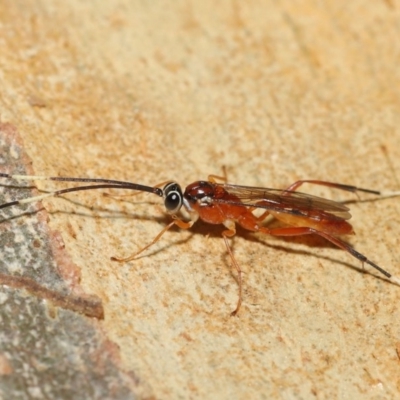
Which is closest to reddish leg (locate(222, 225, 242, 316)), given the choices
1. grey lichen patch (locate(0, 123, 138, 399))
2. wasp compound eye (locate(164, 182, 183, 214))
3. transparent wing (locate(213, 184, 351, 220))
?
transparent wing (locate(213, 184, 351, 220))

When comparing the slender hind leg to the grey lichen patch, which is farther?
the slender hind leg

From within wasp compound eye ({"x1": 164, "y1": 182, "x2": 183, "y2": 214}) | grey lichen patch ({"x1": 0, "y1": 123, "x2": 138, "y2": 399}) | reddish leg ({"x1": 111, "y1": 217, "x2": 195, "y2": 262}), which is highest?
wasp compound eye ({"x1": 164, "y1": 182, "x2": 183, "y2": 214})

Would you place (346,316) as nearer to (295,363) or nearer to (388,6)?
(295,363)

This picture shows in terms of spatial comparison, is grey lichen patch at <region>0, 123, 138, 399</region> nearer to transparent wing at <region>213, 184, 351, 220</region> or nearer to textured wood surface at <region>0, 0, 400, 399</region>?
textured wood surface at <region>0, 0, 400, 399</region>

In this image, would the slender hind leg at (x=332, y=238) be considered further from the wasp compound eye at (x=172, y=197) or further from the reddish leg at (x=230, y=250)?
the wasp compound eye at (x=172, y=197)

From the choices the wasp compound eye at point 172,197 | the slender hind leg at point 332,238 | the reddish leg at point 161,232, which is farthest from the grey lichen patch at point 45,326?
the slender hind leg at point 332,238

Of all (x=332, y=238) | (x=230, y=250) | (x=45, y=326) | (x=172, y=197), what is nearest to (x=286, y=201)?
(x=332, y=238)

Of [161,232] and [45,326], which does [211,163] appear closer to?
[161,232]
